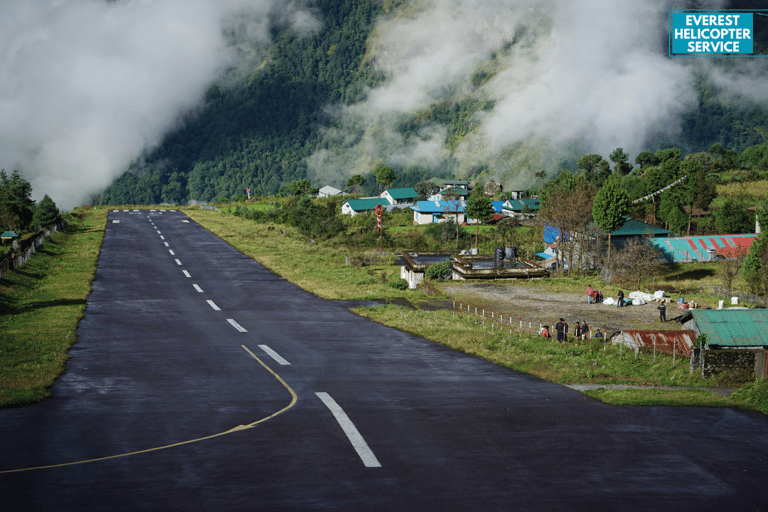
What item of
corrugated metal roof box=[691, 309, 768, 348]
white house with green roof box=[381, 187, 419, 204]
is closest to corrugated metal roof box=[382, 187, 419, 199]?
white house with green roof box=[381, 187, 419, 204]

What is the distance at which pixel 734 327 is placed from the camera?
2638 cm

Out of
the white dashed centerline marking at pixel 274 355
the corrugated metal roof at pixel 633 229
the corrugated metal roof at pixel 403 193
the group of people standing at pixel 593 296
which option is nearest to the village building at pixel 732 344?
the white dashed centerline marking at pixel 274 355

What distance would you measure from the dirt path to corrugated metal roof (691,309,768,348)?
10517mm

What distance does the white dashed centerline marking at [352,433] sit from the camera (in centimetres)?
1348

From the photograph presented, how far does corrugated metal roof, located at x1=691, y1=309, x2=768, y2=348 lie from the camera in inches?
1015

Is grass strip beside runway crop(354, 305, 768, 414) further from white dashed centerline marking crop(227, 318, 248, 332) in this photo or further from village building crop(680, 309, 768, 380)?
white dashed centerline marking crop(227, 318, 248, 332)

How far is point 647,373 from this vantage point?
85.7ft

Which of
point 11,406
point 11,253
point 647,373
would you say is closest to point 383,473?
point 11,406

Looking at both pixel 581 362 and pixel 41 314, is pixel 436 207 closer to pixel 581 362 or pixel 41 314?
pixel 41 314

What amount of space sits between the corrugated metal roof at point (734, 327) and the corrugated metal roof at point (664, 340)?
2684mm

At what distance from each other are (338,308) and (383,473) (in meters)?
29.4

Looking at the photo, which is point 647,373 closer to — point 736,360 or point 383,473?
point 736,360

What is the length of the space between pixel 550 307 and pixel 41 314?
1265 inches

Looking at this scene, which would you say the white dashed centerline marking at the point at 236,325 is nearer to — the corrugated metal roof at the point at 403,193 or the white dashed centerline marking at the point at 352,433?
the white dashed centerline marking at the point at 352,433
